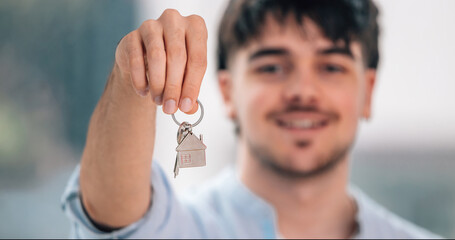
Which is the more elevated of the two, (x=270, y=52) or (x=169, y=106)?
(x=270, y=52)

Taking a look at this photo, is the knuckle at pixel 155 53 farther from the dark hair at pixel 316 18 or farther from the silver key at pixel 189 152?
the dark hair at pixel 316 18

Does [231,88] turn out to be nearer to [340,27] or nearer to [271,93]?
[271,93]

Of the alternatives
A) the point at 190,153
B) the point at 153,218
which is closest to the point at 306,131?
the point at 153,218

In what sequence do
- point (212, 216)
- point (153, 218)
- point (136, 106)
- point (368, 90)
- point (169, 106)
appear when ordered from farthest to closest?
point (368, 90) → point (212, 216) → point (153, 218) → point (136, 106) → point (169, 106)

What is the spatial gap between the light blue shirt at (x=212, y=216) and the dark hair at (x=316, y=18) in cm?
39

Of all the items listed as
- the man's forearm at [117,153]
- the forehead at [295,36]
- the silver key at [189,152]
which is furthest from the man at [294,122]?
the silver key at [189,152]

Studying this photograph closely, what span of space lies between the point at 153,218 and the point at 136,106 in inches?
10.0

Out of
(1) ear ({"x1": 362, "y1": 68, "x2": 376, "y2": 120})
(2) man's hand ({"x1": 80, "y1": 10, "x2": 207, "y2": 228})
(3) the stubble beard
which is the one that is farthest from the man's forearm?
(1) ear ({"x1": 362, "y1": 68, "x2": 376, "y2": 120})

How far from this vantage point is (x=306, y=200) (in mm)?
1090

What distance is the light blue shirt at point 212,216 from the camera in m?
0.76

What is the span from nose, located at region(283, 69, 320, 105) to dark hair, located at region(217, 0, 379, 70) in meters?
0.11

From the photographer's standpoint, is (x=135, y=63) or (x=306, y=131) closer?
(x=135, y=63)

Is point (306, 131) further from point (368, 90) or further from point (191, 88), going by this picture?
point (191, 88)

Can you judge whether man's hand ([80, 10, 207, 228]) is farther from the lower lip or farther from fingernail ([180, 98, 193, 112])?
the lower lip
